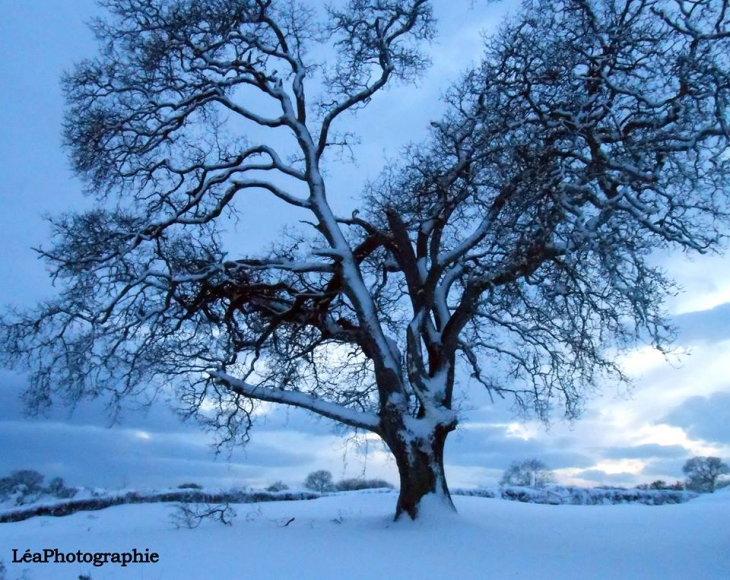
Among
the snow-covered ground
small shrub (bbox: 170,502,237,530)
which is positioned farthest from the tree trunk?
small shrub (bbox: 170,502,237,530)

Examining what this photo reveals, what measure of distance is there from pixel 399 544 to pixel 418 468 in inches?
68.3

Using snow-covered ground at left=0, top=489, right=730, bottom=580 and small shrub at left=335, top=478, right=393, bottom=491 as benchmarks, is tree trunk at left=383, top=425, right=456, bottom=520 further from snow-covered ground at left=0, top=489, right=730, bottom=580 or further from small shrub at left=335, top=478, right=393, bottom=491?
small shrub at left=335, top=478, right=393, bottom=491

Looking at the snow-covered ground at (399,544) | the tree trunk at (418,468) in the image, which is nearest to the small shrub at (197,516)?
the snow-covered ground at (399,544)

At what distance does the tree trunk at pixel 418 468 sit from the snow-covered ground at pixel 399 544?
27 centimetres

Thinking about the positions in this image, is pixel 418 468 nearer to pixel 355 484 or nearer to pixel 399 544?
pixel 399 544

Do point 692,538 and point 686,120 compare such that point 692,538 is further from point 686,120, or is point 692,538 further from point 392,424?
point 686,120

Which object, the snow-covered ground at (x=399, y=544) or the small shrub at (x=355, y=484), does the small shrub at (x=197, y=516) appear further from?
the small shrub at (x=355, y=484)

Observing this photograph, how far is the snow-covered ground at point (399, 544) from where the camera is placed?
7605mm

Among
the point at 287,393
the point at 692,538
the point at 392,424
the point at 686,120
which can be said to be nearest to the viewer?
the point at 686,120

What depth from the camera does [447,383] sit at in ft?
37.2

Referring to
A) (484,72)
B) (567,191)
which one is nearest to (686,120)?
(567,191)

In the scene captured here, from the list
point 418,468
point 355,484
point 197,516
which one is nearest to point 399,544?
point 418,468

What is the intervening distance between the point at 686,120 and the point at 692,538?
18.9 ft

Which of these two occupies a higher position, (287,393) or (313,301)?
(313,301)
